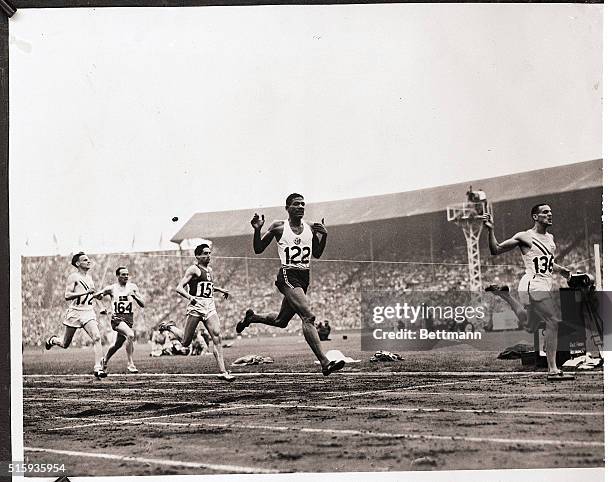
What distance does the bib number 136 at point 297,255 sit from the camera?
3.79 meters

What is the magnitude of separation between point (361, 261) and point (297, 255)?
0.35 meters

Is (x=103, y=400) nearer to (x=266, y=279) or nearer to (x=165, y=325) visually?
(x=165, y=325)

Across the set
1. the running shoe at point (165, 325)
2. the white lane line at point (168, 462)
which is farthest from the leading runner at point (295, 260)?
the white lane line at point (168, 462)

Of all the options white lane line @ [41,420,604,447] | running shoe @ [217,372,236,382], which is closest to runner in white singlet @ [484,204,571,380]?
white lane line @ [41,420,604,447]

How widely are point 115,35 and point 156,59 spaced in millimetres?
250

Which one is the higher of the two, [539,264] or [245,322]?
[539,264]

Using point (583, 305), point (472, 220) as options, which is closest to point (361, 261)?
point (472, 220)

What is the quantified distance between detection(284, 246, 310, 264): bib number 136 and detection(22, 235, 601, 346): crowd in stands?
0.23 feet

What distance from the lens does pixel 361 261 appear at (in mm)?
3770

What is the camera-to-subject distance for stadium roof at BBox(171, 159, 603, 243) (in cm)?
375

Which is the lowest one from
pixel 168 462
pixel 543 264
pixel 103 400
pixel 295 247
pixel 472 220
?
pixel 168 462

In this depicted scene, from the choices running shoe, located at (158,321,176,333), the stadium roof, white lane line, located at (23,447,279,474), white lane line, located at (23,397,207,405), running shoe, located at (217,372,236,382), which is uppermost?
the stadium roof

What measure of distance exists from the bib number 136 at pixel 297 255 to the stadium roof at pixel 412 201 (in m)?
0.18

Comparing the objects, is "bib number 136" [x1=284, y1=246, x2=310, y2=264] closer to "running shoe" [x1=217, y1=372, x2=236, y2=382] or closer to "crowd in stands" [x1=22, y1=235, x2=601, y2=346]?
"crowd in stands" [x1=22, y1=235, x2=601, y2=346]
